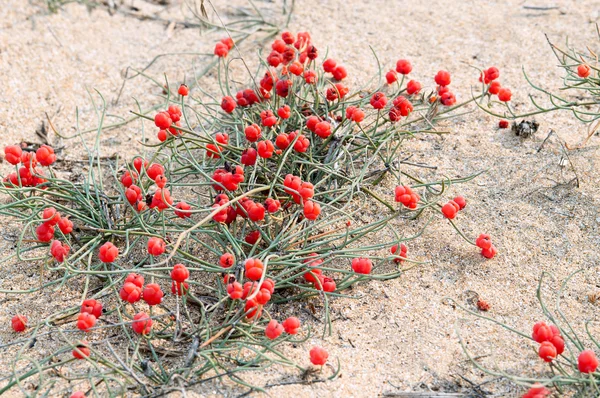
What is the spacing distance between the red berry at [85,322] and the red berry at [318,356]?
0.54 m

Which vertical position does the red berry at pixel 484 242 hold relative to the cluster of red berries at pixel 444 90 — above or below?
below

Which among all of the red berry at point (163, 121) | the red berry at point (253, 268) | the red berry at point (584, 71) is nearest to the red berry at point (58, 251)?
the red berry at point (163, 121)

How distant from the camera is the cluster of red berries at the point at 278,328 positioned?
1.61 metres

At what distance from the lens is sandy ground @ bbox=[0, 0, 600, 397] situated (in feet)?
5.71

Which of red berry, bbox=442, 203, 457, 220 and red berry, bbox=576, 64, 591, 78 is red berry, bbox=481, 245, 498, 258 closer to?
red berry, bbox=442, 203, 457, 220

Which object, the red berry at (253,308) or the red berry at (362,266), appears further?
the red berry at (362,266)

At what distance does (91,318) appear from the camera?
1.64 meters

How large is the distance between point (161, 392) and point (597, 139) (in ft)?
5.64

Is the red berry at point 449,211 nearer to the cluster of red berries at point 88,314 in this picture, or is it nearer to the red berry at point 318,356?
the red berry at point 318,356

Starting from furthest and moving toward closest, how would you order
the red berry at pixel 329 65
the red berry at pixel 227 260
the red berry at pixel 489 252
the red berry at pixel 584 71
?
1. the red berry at pixel 329 65
2. the red berry at pixel 584 71
3. the red berry at pixel 489 252
4. the red berry at pixel 227 260

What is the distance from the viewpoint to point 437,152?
7.79 feet

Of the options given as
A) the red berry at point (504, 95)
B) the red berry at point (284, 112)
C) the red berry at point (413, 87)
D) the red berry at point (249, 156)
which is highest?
the red berry at point (504, 95)

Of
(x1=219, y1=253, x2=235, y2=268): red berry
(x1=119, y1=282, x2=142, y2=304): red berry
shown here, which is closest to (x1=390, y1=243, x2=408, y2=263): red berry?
(x1=219, y1=253, x2=235, y2=268): red berry

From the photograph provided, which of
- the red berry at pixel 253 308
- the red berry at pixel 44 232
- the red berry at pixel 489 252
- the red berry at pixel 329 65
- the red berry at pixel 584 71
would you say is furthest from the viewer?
the red berry at pixel 329 65
